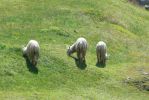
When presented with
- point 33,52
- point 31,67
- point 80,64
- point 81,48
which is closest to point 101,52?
point 81,48

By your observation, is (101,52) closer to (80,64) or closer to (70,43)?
(80,64)

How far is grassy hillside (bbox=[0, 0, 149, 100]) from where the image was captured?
32656 millimetres

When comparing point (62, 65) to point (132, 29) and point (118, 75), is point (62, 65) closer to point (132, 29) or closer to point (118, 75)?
point (118, 75)

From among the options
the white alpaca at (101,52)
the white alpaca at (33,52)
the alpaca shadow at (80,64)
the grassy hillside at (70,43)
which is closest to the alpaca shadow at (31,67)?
the grassy hillside at (70,43)

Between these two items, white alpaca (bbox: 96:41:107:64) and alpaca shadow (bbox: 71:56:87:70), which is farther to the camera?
white alpaca (bbox: 96:41:107:64)

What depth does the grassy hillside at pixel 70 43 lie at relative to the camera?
107 ft

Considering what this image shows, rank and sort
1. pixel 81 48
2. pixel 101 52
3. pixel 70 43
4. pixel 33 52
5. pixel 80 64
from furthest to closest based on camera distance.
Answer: pixel 70 43, pixel 101 52, pixel 81 48, pixel 80 64, pixel 33 52

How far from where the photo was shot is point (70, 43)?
42.4m

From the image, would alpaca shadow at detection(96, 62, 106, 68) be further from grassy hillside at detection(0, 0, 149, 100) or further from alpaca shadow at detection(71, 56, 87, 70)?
alpaca shadow at detection(71, 56, 87, 70)

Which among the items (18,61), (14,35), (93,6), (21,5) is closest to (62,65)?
(18,61)

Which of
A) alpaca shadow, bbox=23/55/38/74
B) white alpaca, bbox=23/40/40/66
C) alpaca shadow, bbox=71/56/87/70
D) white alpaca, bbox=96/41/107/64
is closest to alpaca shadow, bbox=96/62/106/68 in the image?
white alpaca, bbox=96/41/107/64

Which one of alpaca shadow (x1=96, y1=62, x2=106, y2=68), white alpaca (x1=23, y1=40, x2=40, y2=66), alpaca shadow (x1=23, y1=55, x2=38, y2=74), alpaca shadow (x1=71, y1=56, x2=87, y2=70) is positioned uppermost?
white alpaca (x1=23, y1=40, x2=40, y2=66)

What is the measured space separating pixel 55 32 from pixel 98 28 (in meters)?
6.43

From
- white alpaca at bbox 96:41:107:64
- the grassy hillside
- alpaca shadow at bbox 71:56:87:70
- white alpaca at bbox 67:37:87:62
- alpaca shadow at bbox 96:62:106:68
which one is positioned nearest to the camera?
the grassy hillside
